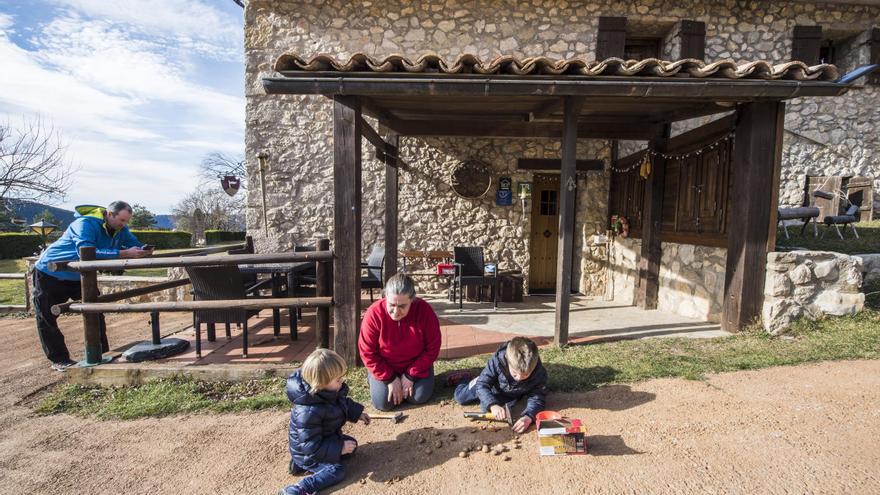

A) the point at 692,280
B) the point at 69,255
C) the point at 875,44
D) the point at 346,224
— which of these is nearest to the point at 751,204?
the point at 692,280

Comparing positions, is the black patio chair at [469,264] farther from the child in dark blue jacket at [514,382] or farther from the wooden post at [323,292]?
the child in dark blue jacket at [514,382]

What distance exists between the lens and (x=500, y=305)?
6.20m

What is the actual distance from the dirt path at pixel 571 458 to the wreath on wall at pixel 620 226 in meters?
3.40

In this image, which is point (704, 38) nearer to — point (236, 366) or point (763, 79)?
point (763, 79)

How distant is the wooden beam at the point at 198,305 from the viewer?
350cm

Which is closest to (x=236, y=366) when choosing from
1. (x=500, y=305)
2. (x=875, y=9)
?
(x=500, y=305)

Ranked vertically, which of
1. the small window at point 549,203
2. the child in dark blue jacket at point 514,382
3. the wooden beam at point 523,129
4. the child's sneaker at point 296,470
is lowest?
the child's sneaker at point 296,470

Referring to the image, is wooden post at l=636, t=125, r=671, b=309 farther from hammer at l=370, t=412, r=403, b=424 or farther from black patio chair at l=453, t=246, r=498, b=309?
hammer at l=370, t=412, r=403, b=424

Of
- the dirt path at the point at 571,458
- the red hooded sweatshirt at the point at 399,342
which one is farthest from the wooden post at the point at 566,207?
the red hooded sweatshirt at the point at 399,342

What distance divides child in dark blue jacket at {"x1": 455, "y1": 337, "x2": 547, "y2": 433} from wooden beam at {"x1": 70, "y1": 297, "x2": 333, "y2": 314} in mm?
1642

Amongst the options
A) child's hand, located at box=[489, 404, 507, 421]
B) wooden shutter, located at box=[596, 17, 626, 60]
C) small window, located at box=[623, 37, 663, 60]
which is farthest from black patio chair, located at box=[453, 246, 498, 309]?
small window, located at box=[623, 37, 663, 60]

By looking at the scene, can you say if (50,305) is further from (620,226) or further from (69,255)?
(620,226)

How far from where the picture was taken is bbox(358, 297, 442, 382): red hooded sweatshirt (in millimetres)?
2924

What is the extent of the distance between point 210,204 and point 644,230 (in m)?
25.4
